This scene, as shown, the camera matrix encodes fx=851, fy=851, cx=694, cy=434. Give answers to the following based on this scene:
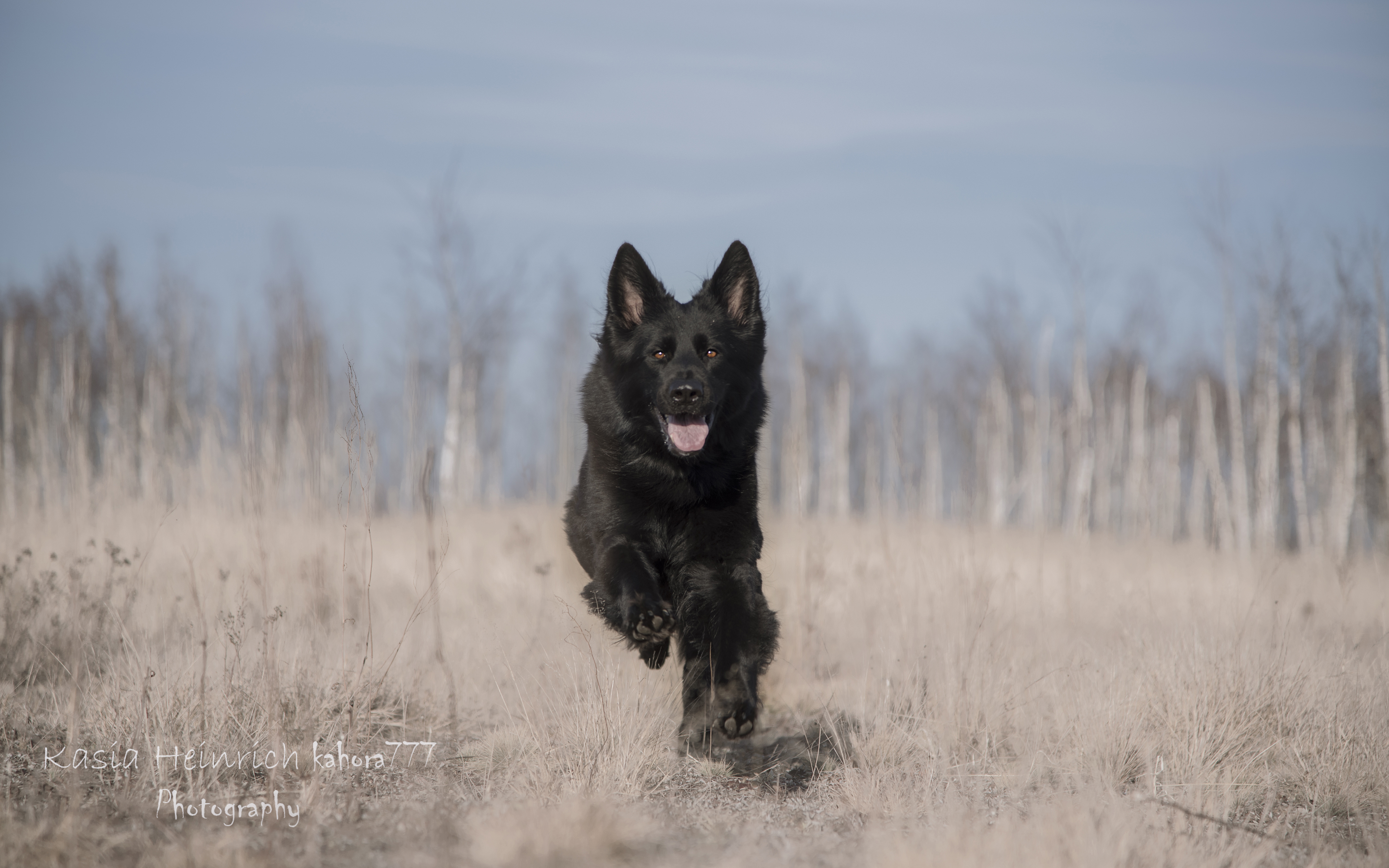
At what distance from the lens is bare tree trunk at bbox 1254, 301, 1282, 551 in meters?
16.4

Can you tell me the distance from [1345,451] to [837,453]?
11.9 m

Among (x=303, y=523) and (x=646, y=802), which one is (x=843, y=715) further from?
(x=303, y=523)

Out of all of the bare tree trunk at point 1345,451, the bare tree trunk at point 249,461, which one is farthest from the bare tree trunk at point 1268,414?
the bare tree trunk at point 249,461

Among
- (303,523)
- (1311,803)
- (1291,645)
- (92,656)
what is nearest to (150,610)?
(92,656)

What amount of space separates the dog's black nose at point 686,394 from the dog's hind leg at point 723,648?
0.75 m

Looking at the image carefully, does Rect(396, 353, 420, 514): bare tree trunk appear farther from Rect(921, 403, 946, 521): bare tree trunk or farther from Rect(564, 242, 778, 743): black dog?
Rect(921, 403, 946, 521): bare tree trunk

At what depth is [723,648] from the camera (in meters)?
3.33

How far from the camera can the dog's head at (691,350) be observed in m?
3.64

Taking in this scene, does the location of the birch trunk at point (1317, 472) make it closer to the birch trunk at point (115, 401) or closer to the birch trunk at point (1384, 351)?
the birch trunk at point (1384, 351)

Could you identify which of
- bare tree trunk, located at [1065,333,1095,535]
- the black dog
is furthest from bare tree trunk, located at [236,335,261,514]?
bare tree trunk, located at [1065,333,1095,535]

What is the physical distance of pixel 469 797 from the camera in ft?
9.84

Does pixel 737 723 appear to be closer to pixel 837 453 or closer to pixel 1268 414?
pixel 1268 414

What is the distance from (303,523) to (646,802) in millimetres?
6951

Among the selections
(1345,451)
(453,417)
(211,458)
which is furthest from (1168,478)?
(211,458)
